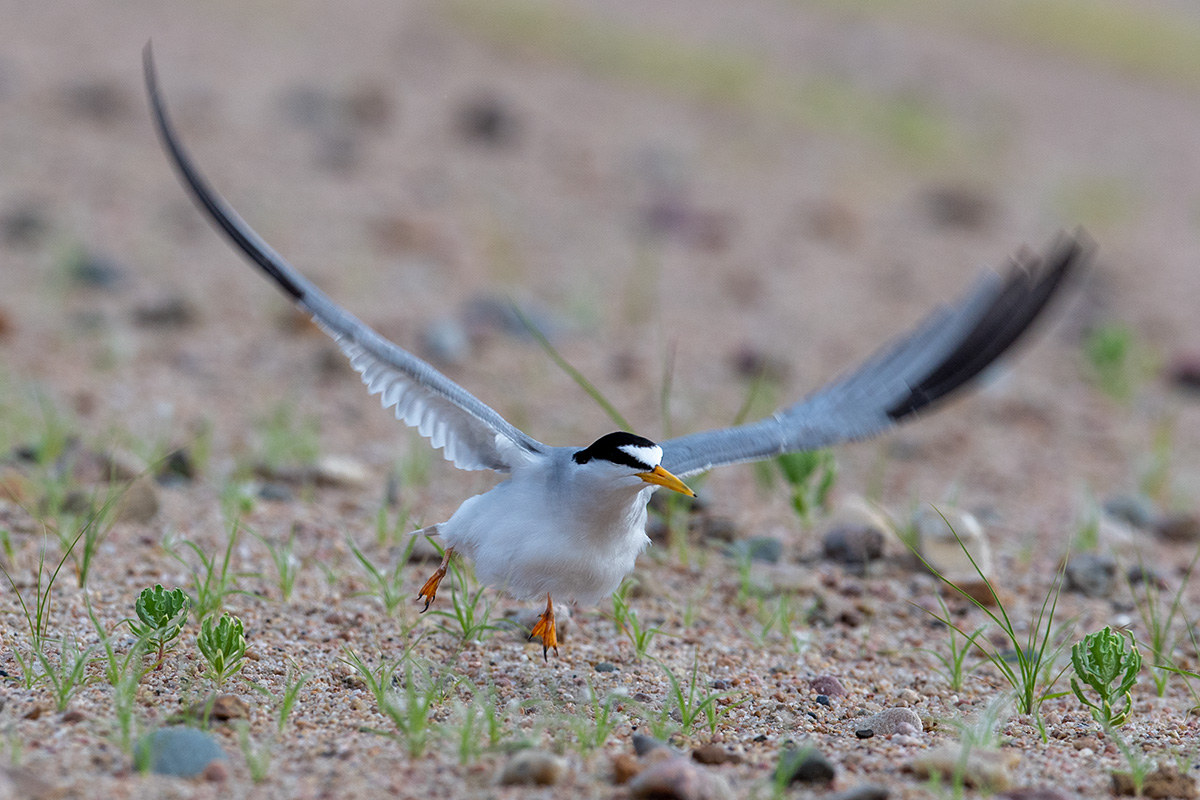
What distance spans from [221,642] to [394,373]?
882 millimetres

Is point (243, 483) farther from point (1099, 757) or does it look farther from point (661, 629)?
point (1099, 757)

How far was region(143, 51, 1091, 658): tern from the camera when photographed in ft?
12.1

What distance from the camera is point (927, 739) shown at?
350 cm

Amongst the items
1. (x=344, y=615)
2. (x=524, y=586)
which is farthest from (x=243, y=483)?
(x=524, y=586)

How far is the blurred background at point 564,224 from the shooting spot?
6.48 meters

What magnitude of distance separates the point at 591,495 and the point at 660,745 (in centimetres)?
78

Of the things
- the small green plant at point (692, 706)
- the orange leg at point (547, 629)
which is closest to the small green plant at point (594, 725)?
the small green plant at point (692, 706)

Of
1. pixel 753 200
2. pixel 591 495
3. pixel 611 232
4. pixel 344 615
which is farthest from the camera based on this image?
pixel 753 200

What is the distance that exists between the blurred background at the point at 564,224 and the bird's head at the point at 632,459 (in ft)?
3.41

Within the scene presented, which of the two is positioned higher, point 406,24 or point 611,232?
point 406,24

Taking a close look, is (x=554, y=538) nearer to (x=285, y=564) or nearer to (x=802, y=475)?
(x=285, y=564)

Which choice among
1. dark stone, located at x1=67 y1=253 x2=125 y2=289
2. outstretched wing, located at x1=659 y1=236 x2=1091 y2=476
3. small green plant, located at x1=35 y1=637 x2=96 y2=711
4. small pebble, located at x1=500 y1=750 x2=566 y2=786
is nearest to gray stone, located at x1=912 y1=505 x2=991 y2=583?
outstretched wing, located at x1=659 y1=236 x2=1091 y2=476

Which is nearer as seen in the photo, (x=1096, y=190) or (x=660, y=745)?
(x=660, y=745)

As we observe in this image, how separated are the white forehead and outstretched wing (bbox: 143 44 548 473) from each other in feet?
1.59
